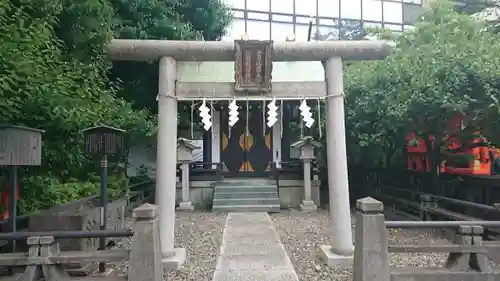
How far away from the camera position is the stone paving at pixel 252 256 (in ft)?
21.2

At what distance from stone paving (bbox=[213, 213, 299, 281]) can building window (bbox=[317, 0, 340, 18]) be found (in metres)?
15.8

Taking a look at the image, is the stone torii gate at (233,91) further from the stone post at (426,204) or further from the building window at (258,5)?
the building window at (258,5)

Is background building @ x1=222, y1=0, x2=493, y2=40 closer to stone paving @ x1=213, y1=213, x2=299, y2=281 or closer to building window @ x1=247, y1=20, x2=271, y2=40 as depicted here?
building window @ x1=247, y1=20, x2=271, y2=40

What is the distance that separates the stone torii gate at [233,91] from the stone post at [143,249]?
202 cm

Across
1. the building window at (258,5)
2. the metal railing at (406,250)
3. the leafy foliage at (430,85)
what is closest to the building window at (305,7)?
the building window at (258,5)

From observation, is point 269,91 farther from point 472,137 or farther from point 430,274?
point 472,137

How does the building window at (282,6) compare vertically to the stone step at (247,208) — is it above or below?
above

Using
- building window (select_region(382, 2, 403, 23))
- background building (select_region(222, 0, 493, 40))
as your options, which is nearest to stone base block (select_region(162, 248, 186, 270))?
background building (select_region(222, 0, 493, 40))

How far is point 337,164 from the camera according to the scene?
7484 millimetres

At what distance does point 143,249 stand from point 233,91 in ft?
11.5

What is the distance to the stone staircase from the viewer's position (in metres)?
15.2

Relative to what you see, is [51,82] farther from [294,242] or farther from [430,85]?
[430,85]

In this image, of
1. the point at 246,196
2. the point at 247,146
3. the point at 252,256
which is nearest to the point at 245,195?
the point at 246,196

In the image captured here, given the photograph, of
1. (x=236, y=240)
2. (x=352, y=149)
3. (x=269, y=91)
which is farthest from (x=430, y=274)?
(x=352, y=149)
